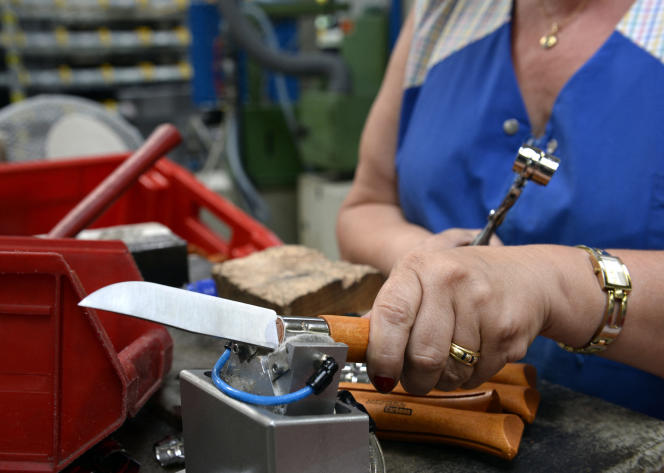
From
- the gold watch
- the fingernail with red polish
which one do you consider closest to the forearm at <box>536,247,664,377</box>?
the gold watch

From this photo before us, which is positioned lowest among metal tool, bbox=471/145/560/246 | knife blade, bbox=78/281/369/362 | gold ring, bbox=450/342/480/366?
gold ring, bbox=450/342/480/366

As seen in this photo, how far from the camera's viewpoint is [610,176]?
0.63m

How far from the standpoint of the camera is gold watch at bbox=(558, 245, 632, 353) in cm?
50

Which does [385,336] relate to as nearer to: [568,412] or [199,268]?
[568,412]

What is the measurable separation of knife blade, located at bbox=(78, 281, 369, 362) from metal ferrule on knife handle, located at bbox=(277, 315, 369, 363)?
0.04 feet

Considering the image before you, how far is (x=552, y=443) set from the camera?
461 millimetres

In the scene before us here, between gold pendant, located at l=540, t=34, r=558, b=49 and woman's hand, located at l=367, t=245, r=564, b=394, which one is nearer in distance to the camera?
woman's hand, located at l=367, t=245, r=564, b=394

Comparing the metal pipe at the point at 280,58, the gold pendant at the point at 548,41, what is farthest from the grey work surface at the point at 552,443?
the metal pipe at the point at 280,58

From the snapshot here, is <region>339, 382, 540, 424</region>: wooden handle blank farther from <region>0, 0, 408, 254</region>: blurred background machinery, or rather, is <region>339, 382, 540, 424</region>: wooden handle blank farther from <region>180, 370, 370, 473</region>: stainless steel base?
<region>0, 0, 408, 254</region>: blurred background machinery

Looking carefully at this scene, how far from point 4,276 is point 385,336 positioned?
0.85 feet

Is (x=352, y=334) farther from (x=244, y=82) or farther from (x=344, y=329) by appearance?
(x=244, y=82)

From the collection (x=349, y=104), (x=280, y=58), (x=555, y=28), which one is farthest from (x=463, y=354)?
(x=280, y=58)

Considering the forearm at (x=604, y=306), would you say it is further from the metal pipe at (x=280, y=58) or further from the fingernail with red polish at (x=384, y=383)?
the metal pipe at (x=280, y=58)

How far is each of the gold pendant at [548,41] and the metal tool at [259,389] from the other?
0.53m
